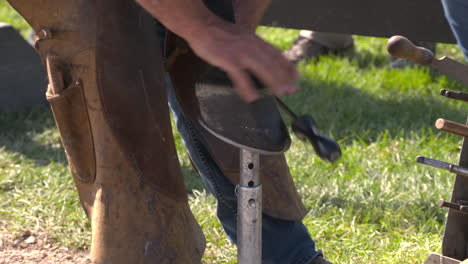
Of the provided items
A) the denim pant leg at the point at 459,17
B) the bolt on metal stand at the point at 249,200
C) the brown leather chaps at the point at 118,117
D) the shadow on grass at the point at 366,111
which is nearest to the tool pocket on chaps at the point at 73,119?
the brown leather chaps at the point at 118,117

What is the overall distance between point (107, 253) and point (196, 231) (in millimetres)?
253

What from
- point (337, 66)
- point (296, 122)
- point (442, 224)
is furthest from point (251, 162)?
point (337, 66)

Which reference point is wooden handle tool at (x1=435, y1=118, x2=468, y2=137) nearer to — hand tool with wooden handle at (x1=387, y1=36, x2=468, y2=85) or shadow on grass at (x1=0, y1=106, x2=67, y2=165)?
hand tool with wooden handle at (x1=387, y1=36, x2=468, y2=85)

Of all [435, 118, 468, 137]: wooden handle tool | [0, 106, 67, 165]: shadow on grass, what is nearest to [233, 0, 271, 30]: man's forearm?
[435, 118, 468, 137]: wooden handle tool

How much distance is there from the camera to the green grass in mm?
2686

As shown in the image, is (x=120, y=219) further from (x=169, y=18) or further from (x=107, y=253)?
(x=169, y=18)

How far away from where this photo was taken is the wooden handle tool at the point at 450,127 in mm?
1836

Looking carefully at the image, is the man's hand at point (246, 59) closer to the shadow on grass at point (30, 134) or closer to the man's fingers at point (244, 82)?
the man's fingers at point (244, 82)

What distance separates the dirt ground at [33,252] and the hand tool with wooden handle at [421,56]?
1366 mm

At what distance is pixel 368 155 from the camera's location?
11.3 ft

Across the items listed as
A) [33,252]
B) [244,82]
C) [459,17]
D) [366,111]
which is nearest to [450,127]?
[459,17]

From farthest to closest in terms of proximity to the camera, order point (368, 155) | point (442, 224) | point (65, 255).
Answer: point (368, 155) → point (442, 224) → point (65, 255)

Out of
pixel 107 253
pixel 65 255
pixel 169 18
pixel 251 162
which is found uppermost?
pixel 169 18

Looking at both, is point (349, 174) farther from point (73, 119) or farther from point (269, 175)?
point (73, 119)
